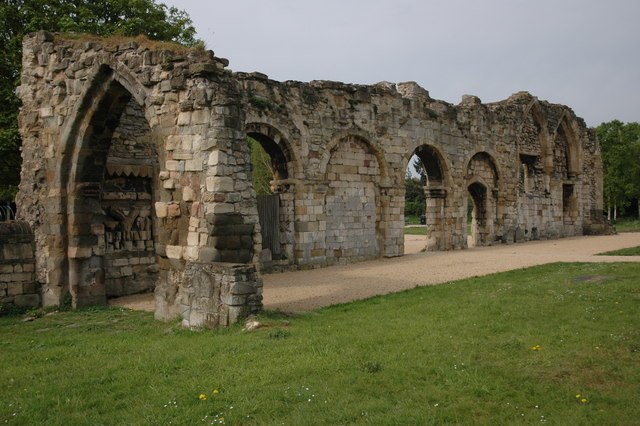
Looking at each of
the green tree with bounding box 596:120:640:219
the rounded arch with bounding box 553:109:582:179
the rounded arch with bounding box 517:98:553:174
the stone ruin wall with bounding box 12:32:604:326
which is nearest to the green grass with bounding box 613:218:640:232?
the green tree with bounding box 596:120:640:219

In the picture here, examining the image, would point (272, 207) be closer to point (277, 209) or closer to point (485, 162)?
point (277, 209)

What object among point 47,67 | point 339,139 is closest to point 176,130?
Answer: point 47,67

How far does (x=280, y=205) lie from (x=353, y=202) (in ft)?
8.56

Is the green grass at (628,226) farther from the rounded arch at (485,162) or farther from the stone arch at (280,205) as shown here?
the stone arch at (280,205)

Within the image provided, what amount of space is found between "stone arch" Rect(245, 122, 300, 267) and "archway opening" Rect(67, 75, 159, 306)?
343 cm

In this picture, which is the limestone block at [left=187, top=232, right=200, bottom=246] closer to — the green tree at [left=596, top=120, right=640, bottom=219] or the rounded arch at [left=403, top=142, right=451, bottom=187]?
the rounded arch at [left=403, top=142, right=451, bottom=187]

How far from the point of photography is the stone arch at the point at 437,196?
20.9 m

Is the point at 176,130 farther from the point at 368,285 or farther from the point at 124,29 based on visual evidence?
the point at 124,29

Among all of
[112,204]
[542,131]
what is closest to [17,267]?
[112,204]

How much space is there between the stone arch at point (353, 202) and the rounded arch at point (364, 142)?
0.03 metres

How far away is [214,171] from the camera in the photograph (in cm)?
863

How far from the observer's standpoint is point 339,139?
17.1 m

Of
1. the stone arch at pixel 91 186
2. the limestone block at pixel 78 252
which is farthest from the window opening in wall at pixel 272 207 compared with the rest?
the limestone block at pixel 78 252

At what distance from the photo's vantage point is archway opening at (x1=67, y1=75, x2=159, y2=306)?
11289mm
